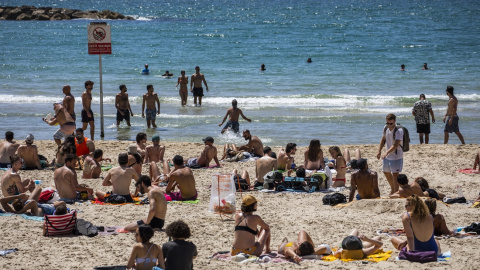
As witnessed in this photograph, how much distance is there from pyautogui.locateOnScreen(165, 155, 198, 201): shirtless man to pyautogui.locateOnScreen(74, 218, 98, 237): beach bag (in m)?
1.92

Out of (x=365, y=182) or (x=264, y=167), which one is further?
(x=264, y=167)

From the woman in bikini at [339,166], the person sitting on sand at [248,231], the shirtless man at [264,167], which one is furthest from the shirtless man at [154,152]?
the person sitting on sand at [248,231]

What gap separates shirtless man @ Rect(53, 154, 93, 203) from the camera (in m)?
9.89

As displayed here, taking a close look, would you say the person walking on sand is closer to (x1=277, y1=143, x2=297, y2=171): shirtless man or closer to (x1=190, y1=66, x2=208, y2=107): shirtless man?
(x1=277, y1=143, x2=297, y2=171): shirtless man

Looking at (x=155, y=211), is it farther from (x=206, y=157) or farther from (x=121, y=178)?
(x=206, y=157)

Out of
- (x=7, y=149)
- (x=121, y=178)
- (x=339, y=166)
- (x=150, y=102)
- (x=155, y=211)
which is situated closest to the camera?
(x=155, y=211)

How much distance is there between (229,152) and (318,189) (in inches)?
118

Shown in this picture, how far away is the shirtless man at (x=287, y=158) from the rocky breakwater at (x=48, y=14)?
5701cm

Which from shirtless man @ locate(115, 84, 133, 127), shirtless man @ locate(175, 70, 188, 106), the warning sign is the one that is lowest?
shirtless man @ locate(115, 84, 133, 127)

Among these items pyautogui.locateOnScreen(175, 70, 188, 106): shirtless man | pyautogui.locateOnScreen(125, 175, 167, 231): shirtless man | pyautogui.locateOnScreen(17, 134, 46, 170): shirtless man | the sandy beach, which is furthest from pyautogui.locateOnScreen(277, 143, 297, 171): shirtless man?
pyautogui.locateOnScreen(175, 70, 188, 106): shirtless man

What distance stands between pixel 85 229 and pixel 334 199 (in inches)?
150

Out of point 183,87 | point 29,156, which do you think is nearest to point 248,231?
point 29,156

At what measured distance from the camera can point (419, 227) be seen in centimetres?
726

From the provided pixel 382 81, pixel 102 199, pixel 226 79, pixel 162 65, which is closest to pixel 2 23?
pixel 162 65
